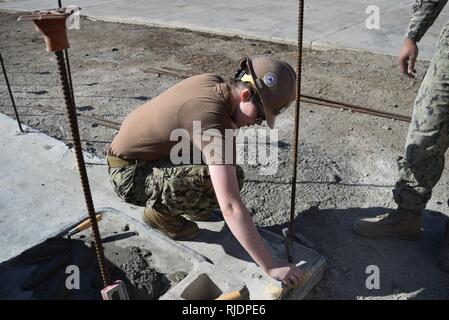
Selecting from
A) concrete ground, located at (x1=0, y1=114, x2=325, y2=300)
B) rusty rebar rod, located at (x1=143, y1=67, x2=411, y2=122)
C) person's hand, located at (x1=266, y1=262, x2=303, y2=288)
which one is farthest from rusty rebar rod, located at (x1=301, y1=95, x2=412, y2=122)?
person's hand, located at (x1=266, y1=262, x2=303, y2=288)

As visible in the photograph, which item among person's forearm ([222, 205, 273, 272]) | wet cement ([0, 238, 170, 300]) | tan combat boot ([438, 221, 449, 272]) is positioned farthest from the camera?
tan combat boot ([438, 221, 449, 272])

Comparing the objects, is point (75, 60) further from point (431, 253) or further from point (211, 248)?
point (431, 253)

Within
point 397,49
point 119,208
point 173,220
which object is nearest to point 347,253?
point 173,220

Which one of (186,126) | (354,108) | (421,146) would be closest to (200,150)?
(186,126)

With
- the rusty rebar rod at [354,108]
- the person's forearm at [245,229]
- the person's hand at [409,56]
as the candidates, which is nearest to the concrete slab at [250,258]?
the person's forearm at [245,229]

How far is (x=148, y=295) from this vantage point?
221 cm

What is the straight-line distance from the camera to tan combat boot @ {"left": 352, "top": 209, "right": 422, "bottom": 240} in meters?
2.66

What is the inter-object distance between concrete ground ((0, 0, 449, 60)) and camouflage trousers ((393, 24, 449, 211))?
381 cm

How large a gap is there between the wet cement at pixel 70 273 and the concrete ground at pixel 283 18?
16.2 ft

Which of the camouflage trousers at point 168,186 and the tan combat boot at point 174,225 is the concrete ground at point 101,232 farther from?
the camouflage trousers at point 168,186

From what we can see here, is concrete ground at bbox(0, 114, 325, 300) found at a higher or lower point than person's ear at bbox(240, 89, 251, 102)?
lower

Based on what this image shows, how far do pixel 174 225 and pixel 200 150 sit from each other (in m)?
0.64

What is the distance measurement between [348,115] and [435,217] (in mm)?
1706

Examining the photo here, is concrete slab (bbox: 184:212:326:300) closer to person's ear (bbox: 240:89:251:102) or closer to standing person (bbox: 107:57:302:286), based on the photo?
standing person (bbox: 107:57:302:286)
